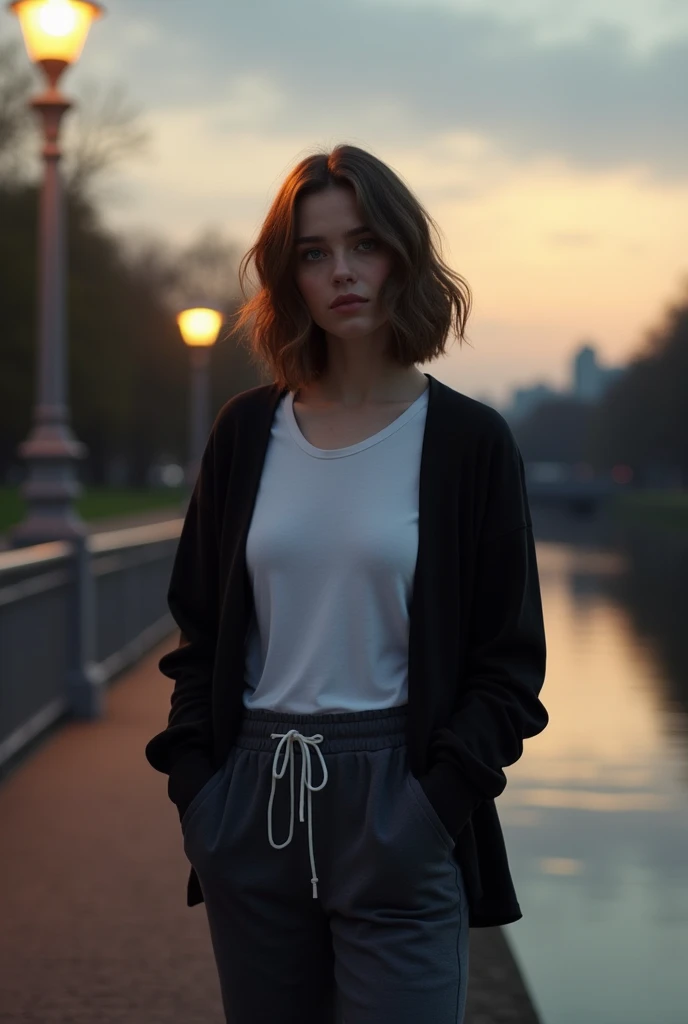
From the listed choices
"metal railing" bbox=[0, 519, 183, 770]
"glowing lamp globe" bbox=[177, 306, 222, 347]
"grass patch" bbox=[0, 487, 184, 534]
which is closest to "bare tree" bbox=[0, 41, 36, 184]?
"grass patch" bbox=[0, 487, 184, 534]

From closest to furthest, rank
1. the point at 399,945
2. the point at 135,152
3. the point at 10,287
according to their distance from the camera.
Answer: the point at 399,945, the point at 10,287, the point at 135,152

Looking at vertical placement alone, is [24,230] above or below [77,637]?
above

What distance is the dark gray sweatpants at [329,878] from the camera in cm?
241

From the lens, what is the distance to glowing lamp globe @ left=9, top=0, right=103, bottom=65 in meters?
9.89

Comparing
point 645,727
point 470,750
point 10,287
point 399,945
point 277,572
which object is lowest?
point 645,727

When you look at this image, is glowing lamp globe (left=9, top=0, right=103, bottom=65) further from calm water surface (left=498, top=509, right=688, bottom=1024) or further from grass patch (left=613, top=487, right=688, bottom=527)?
grass patch (left=613, top=487, right=688, bottom=527)

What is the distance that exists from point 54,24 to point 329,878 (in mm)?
8340

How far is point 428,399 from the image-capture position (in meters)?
2.67

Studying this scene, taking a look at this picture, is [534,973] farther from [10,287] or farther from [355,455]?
[10,287]

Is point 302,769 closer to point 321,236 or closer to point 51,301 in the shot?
point 321,236

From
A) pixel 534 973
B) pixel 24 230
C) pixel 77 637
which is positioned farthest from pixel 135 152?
pixel 534 973

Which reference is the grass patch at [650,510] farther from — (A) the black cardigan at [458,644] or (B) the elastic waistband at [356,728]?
(B) the elastic waistband at [356,728]

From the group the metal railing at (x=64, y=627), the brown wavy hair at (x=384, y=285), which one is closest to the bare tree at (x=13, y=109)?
the metal railing at (x=64, y=627)

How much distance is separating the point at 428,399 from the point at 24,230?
4208cm
